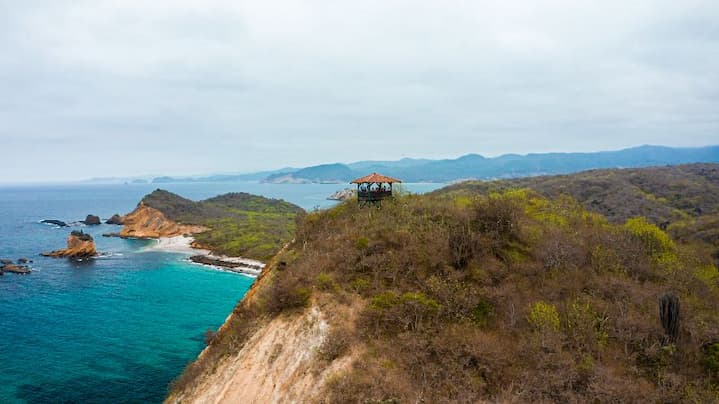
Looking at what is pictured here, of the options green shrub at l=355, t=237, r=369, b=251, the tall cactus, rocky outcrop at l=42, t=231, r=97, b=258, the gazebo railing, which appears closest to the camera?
the tall cactus

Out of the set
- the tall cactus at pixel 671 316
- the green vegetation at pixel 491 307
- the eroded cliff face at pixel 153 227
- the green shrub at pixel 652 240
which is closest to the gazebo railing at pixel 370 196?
the green vegetation at pixel 491 307

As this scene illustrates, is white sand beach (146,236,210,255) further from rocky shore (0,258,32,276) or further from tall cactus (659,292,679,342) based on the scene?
tall cactus (659,292,679,342)

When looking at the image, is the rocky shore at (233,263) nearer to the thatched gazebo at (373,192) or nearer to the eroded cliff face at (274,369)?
the thatched gazebo at (373,192)

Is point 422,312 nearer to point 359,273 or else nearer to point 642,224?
point 359,273

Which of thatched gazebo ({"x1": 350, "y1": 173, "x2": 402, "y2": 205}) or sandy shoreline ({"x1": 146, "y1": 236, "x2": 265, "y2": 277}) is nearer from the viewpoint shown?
thatched gazebo ({"x1": 350, "y1": 173, "x2": 402, "y2": 205})

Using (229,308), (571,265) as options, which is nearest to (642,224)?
(571,265)

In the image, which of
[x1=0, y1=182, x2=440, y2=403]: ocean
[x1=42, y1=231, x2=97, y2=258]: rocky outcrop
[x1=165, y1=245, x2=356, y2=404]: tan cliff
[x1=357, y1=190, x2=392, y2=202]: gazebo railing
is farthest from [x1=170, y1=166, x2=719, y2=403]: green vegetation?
[x1=42, y1=231, x2=97, y2=258]: rocky outcrop
